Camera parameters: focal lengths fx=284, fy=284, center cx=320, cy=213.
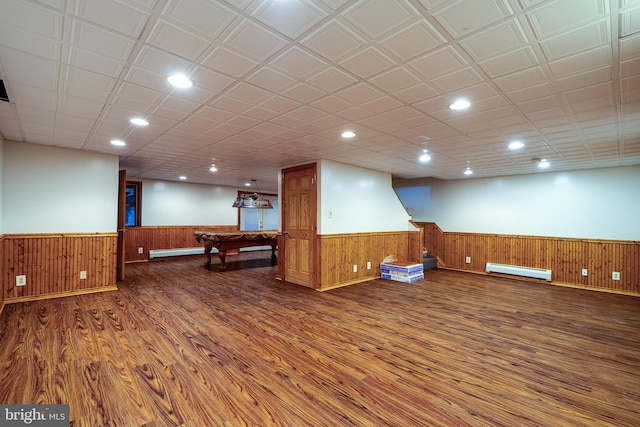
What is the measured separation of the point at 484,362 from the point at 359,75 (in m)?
2.64

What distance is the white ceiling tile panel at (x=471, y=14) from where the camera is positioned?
1.37 metres

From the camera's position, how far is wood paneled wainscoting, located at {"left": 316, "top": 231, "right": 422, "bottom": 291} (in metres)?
5.07

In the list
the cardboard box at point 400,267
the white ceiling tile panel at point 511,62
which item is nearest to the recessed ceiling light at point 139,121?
the white ceiling tile panel at point 511,62

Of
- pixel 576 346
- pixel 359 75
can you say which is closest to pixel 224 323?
pixel 359 75

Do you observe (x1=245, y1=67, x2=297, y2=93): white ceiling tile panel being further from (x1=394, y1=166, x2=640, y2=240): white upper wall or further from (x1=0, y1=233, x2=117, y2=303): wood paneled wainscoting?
(x1=394, y1=166, x2=640, y2=240): white upper wall

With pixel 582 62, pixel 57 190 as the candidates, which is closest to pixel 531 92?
pixel 582 62

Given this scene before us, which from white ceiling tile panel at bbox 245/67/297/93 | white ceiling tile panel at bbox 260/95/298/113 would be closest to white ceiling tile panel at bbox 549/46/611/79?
white ceiling tile panel at bbox 245/67/297/93

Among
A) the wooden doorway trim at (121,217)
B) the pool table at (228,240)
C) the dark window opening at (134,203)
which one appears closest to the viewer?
the wooden doorway trim at (121,217)

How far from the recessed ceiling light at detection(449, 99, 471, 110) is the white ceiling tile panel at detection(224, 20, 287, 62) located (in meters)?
1.67

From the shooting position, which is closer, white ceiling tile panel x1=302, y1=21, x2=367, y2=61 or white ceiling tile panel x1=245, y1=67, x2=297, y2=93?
white ceiling tile panel x1=302, y1=21, x2=367, y2=61

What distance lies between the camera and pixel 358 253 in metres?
5.73

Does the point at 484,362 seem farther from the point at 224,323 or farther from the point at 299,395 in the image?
the point at 224,323

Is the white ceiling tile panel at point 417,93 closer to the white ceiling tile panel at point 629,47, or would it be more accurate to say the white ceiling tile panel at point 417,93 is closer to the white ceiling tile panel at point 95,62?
the white ceiling tile panel at point 629,47

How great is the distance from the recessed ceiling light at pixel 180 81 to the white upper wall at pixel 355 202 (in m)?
2.99
